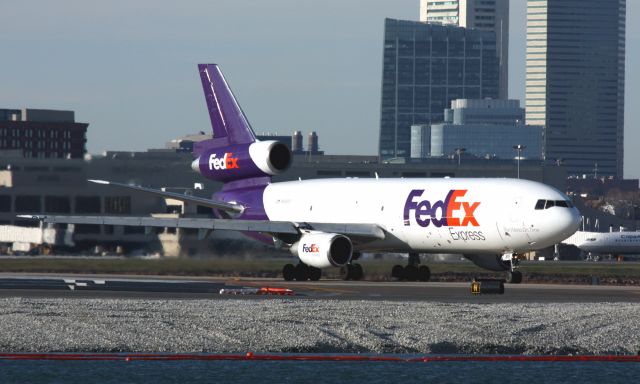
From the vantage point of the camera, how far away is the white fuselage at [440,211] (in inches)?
2255

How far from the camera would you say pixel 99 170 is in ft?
250

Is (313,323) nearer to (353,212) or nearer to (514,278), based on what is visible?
(514,278)

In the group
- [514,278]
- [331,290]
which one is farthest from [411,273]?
[331,290]

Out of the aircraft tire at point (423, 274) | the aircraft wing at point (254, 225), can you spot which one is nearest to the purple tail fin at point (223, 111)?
the aircraft wing at point (254, 225)

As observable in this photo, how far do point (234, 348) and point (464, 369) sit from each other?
5.31m

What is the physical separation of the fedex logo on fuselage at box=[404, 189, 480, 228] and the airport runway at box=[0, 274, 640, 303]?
2.56 metres

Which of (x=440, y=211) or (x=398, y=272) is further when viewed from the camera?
(x=398, y=272)

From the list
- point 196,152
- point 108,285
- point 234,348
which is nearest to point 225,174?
point 196,152

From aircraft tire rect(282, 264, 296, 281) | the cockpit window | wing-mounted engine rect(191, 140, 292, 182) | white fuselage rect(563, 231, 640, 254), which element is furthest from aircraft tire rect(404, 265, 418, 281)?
white fuselage rect(563, 231, 640, 254)

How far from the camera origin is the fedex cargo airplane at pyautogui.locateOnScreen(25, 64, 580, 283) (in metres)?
57.7

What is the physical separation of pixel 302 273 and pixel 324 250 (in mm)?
2232

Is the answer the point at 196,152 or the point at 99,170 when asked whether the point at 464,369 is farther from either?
the point at 99,170

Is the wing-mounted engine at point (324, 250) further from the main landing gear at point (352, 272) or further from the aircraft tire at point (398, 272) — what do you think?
the aircraft tire at point (398, 272)

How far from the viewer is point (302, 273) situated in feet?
201
